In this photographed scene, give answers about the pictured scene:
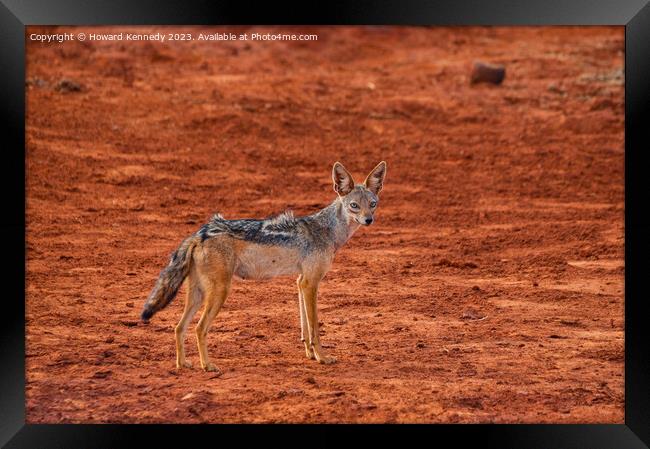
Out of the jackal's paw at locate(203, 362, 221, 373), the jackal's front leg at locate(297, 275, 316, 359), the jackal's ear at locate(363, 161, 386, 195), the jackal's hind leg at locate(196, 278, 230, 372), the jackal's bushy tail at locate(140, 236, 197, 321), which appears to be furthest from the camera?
the jackal's ear at locate(363, 161, 386, 195)

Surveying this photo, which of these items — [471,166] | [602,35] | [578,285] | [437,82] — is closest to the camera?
[578,285]

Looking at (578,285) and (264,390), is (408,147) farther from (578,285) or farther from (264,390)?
(264,390)

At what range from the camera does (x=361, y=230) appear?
1391 cm

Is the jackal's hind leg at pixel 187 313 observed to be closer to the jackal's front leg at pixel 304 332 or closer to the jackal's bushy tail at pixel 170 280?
the jackal's bushy tail at pixel 170 280

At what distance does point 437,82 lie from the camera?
21.6 metres

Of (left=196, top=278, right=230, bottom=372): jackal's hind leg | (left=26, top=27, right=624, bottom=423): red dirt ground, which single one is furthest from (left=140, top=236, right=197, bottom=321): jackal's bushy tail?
(left=26, top=27, right=624, bottom=423): red dirt ground

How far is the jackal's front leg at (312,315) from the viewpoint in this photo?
8.18 m

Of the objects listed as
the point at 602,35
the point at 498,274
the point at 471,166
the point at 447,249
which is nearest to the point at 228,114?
the point at 471,166

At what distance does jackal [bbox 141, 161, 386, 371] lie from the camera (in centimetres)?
773

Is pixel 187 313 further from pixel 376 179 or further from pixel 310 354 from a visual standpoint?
pixel 376 179

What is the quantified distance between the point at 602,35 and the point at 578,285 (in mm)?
16507

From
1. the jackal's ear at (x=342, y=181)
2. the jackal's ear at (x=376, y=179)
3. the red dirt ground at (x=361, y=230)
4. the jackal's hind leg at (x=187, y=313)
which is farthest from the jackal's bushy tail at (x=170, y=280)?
the jackal's ear at (x=376, y=179)

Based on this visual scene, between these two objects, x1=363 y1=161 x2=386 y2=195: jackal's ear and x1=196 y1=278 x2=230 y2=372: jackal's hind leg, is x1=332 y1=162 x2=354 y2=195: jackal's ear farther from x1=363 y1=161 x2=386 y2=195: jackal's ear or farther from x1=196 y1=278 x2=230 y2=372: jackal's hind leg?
x1=196 y1=278 x2=230 y2=372: jackal's hind leg

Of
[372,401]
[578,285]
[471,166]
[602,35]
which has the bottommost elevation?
[372,401]
